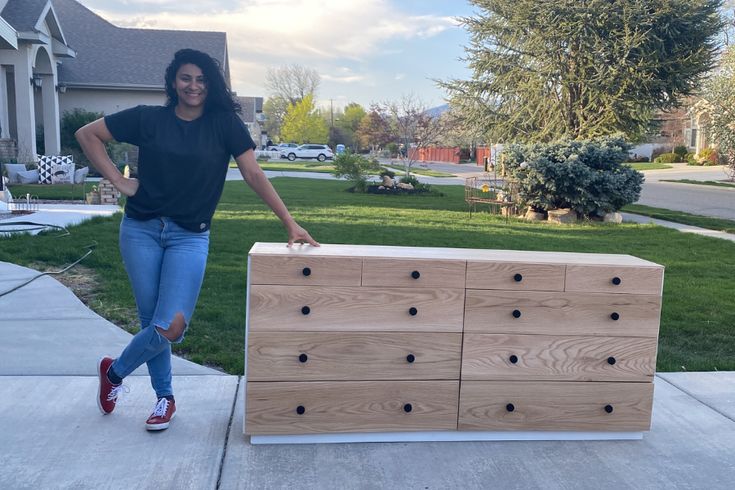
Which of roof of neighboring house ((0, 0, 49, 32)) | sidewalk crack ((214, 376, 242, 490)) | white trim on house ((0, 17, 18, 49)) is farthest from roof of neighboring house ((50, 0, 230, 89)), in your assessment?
sidewalk crack ((214, 376, 242, 490))

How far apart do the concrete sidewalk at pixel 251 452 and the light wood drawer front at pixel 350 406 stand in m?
0.11

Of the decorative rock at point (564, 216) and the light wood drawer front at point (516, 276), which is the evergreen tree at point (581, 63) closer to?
the decorative rock at point (564, 216)

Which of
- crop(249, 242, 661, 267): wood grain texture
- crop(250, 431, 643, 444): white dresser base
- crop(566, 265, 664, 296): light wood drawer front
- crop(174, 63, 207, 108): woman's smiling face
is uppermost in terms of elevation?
crop(174, 63, 207, 108): woman's smiling face

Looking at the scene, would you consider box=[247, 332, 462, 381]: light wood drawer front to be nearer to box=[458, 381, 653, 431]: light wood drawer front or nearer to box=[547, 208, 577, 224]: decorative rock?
box=[458, 381, 653, 431]: light wood drawer front

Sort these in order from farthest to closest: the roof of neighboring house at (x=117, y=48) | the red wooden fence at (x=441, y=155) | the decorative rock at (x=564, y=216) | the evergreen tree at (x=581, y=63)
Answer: the red wooden fence at (x=441, y=155) → the roof of neighboring house at (x=117, y=48) → the evergreen tree at (x=581, y=63) → the decorative rock at (x=564, y=216)

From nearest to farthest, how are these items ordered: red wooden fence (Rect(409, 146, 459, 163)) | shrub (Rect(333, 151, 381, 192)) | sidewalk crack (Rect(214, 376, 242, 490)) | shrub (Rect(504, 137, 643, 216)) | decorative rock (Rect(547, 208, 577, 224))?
sidewalk crack (Rect(214, 376, 242, 490)) < shrub (Rect(504, 137, 643, 216)) < decorative rock (Rect(547, 208, 577, 224)) < shrub (Rect(333, 151, 381, 192)) < red wooden fence (Rect(409, 146, 459, 163))

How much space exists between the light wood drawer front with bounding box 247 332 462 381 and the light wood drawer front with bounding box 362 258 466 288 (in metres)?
0.27

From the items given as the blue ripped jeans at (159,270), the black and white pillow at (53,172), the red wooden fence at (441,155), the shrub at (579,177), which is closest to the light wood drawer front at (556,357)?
the blue ripped jeans at (159,270)

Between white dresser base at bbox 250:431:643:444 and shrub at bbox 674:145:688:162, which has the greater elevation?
shrub at bbox 674:145:688:162

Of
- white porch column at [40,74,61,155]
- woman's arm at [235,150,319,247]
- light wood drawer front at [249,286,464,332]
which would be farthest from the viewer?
white porch column at [40,74,61,155]

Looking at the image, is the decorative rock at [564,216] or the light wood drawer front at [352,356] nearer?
the light wood drawer front at [352,356]

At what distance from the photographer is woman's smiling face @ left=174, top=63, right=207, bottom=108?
3475mm

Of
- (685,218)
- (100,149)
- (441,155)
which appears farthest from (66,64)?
(441,155)

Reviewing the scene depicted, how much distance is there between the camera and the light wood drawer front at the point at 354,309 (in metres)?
3.56
